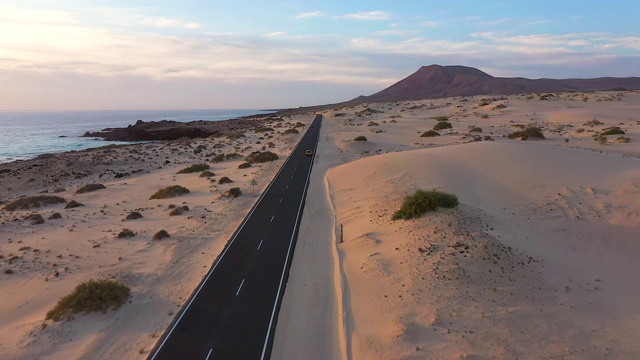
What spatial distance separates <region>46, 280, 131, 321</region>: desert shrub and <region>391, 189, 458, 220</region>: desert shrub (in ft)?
56.0

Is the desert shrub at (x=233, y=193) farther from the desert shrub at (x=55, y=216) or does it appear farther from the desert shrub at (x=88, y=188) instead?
the desert shrub at (x=88, y=188)

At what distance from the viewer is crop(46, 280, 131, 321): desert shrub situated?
61.1ft

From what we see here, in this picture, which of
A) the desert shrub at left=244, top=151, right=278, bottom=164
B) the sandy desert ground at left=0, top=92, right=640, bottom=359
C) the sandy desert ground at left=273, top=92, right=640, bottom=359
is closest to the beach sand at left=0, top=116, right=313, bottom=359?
the sandy desert ground at left=0, top=92, right=640, bottom=359

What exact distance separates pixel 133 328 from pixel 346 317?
30.8ft

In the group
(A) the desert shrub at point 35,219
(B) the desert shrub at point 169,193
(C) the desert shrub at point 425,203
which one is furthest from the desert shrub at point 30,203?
(C) the desert shrub at point 425,203

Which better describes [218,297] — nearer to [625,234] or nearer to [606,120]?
[625,234]

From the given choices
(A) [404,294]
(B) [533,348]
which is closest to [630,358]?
(B) [533,348]

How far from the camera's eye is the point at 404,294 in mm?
18328

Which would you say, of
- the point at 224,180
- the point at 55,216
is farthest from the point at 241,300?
the point at 224,180

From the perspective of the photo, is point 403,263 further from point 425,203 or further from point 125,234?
point 125,234

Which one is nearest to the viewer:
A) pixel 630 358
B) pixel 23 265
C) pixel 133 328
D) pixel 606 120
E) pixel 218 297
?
pixel 630 358

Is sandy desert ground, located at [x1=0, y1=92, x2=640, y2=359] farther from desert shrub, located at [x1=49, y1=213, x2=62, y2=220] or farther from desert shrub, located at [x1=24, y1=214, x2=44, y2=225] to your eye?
desert shrub, located at [x1=49, y1=213, x2=62, y2=220]

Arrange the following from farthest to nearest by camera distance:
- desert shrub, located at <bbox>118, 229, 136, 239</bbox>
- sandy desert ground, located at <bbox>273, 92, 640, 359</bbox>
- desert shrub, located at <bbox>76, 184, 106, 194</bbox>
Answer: desert shrub, located at <bbox>76, 184, 106, 194</bbox>
desert shrub, located at <bbox>118, 229, 136, 239</bbox>
sandy desert ground, located at <bbox>273, 92, 640, 359</bbox>

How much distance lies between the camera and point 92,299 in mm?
19172
